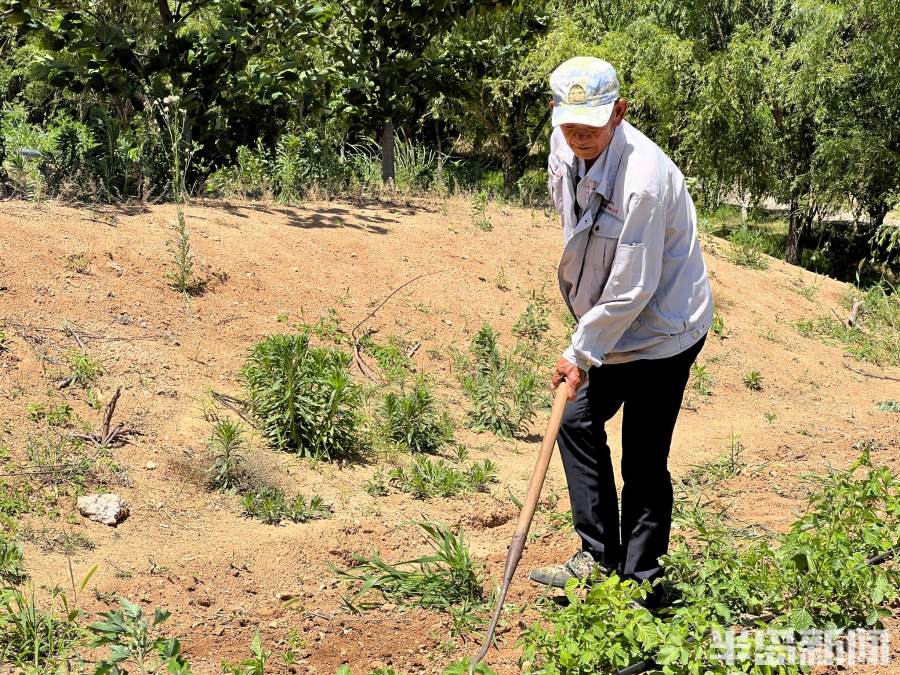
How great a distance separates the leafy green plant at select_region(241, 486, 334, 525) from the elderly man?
4.61 feet

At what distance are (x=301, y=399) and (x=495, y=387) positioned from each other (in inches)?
56.8

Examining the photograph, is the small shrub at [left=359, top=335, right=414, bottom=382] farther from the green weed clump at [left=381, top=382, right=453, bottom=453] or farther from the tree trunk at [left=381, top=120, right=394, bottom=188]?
the tree trunk at [left=381, top=120, right=394, bottom=188]

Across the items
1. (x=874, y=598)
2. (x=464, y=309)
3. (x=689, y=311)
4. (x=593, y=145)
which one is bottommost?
(x=464, y=309)

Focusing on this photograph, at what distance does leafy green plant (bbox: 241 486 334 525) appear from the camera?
4.30 m

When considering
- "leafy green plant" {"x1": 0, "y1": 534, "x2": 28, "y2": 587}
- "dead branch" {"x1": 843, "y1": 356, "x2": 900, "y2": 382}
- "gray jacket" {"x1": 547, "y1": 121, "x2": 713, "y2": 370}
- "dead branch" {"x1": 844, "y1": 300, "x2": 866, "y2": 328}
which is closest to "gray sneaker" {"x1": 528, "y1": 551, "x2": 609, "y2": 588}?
"gray jacket" {"x1": 547, "y1": 121, "x2": 713, "y2": 370}

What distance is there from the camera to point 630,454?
3.30 meters

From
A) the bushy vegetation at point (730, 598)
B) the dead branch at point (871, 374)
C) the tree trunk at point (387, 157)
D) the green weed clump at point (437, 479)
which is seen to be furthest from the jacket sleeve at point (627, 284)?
the tree trunk at point (387, 157)

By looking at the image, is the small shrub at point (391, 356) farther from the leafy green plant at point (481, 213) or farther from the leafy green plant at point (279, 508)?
the leafy green plant at point (481, 213)

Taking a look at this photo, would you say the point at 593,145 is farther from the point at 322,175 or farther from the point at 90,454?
the point at 322,175

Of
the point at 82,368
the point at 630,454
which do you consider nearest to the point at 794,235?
the point at 82,368

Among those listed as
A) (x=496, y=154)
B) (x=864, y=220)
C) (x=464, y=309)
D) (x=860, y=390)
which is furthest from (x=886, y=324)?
(x=864, y=220)

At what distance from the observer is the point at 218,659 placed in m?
3.18

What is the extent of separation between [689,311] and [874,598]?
1.08 meters

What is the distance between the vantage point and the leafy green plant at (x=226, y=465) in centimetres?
449
